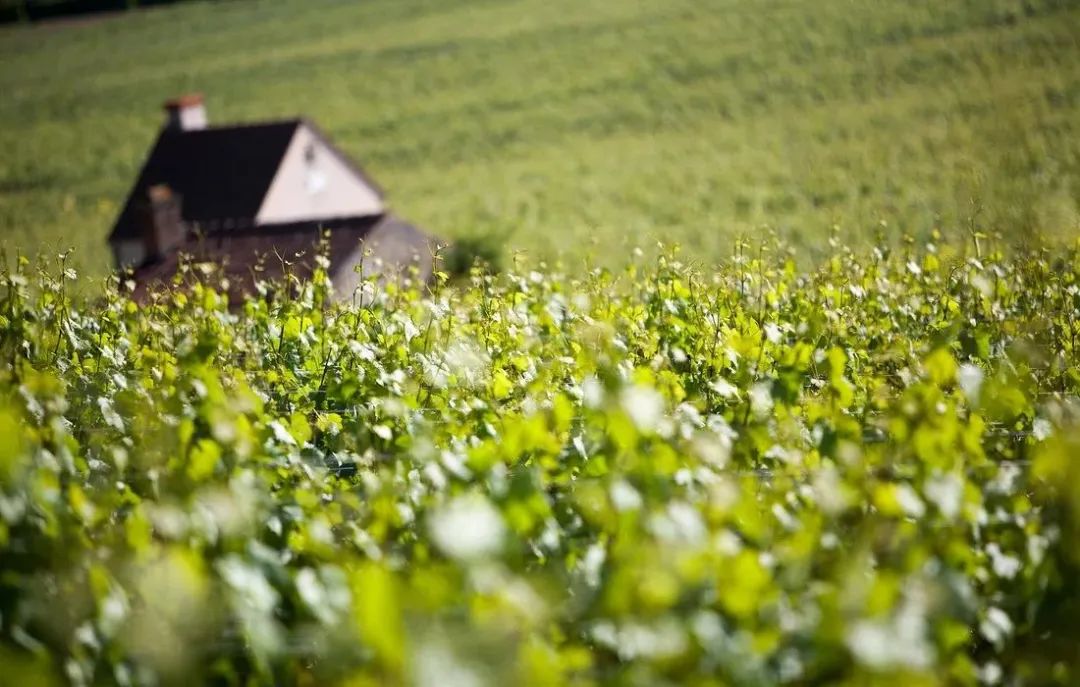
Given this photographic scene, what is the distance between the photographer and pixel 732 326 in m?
6.61

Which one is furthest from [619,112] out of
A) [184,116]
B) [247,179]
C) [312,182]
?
[184,116]

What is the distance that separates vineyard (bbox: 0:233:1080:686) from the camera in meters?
2.48

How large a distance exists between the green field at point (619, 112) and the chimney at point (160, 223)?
9.03ft

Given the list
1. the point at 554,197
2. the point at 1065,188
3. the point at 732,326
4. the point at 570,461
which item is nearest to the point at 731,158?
the point at 554,197

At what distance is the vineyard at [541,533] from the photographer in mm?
2480

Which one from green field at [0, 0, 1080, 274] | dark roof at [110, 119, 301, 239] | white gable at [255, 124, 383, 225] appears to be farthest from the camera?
white gable at [255, 124, 383, 225]

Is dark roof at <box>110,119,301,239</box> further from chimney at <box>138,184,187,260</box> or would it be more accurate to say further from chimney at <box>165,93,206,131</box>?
chimney at <box>138,184,187,260</box>

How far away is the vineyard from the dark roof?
32.8m

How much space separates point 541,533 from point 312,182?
3621 centimetres

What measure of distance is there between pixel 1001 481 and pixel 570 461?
1.47 metres

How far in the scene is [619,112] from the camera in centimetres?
4375

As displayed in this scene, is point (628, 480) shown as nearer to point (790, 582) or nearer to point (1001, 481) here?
point (790, 582)

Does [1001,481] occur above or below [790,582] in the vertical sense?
above

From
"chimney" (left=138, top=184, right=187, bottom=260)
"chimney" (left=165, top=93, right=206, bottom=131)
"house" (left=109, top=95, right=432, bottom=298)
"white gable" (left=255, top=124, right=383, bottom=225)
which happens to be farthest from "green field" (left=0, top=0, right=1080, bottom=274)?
"chimney" (left=165, top=93, right=206, bottom=131)
